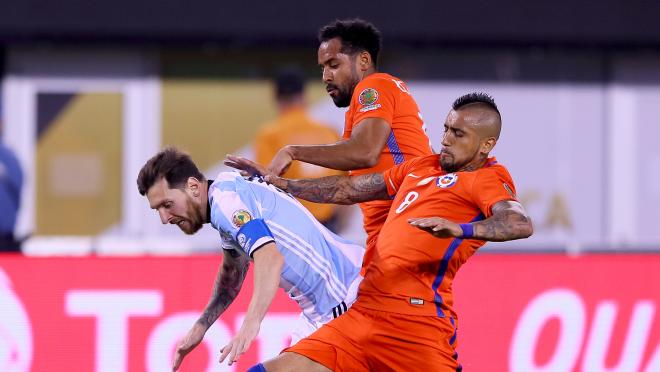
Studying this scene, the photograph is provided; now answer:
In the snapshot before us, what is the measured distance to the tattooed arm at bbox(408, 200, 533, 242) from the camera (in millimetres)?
4484

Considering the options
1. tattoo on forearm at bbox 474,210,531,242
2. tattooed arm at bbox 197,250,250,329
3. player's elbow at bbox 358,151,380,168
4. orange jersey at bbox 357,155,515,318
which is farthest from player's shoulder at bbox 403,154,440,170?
tattooed arm at bbox 197,250,250,329

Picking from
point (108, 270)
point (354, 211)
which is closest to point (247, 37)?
point (354, 211)

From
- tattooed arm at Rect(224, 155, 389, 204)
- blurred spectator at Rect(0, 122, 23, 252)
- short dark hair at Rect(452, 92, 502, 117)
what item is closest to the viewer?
short dark hair at Rect(452, 92, 502, 117)

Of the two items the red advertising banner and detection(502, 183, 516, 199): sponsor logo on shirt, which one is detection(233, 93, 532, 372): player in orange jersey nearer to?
detection(502, 183, 516, 199): sponsor logo on shirt

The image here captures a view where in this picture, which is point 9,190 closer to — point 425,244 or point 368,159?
point 368,159

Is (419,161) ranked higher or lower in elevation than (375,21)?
lower

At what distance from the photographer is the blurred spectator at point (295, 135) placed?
9.56m

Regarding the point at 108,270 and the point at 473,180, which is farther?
the point at 108,270

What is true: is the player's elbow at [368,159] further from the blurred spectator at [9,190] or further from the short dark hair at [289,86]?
the blurred spectator at [9,190]

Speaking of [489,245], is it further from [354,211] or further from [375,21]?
[375,21]

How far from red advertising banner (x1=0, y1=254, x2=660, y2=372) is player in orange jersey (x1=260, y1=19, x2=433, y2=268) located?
1791 mm

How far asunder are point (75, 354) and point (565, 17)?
23.1 ft

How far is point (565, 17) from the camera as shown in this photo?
12297 millimetres

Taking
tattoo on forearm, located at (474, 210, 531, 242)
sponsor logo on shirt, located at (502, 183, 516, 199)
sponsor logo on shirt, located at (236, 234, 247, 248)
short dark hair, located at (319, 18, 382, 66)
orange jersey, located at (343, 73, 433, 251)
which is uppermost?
short dark hair, located at (319, 18, 382, 66)
